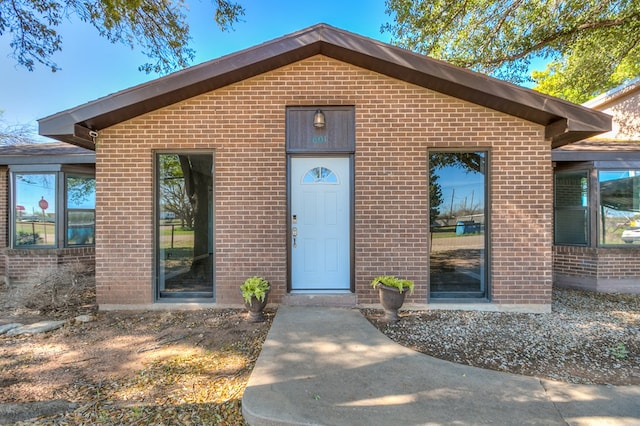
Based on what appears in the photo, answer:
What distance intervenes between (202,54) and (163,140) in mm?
4223

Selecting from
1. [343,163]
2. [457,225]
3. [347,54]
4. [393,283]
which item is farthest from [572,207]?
[347,54]

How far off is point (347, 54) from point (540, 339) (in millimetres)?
4528

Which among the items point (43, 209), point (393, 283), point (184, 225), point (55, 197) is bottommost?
point (393, 283)

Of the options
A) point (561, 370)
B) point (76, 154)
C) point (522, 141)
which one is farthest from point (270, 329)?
point (76, 154)

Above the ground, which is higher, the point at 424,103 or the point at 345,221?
the point at 424,103

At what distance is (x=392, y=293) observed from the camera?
4.58m

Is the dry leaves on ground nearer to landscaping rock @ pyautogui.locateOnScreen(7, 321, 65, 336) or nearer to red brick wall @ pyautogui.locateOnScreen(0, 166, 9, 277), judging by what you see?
landscaping rock @ pyautogui.locateOnScreen(7, 321, 65, 336)

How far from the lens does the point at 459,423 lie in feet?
7.99

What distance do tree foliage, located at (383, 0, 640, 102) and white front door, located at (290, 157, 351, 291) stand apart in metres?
7.40

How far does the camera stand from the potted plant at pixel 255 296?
179 inches

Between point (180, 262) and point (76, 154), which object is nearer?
point (180, 262)

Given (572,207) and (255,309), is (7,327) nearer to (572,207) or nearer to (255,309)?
(255,309)

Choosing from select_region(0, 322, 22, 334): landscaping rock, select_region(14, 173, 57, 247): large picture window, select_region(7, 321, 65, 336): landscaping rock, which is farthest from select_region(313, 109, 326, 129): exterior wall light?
select_region(14, 173, 57, 247): large picture window

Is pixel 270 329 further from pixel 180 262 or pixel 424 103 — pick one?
pixel 424 103
